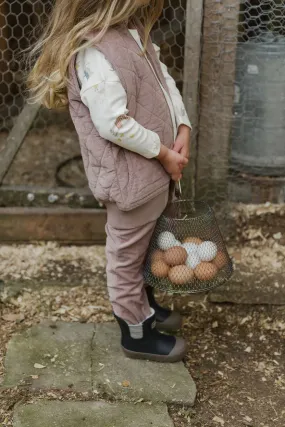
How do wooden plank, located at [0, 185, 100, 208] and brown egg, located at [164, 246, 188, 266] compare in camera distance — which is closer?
brown egg, located at [164, 246, 188, 266]

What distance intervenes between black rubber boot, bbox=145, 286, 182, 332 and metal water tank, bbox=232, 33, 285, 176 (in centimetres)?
76

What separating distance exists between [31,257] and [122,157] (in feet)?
3.42

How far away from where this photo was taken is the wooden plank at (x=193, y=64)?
2.53 metres

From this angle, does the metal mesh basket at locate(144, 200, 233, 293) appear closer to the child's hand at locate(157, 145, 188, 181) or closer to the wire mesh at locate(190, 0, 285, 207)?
the child's hand at locate(157, 145, 188, 181)

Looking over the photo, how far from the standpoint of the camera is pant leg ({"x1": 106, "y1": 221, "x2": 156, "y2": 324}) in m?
2.09

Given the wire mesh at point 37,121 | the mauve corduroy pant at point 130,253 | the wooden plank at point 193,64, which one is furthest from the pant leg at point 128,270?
the wire mesh at point 37,121

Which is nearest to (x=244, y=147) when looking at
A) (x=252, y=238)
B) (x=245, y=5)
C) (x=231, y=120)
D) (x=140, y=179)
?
(x=231, y=120)

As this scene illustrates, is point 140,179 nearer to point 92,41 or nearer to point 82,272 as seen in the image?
point 92,41

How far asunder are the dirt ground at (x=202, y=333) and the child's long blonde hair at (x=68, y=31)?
91 centimetres

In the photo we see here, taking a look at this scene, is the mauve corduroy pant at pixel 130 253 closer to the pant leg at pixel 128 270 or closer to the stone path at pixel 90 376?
the pant leg at pixel 128 270

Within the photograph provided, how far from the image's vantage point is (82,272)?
2.76m

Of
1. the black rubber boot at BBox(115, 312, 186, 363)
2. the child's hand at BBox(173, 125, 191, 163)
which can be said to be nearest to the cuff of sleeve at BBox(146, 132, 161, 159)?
the child's hand at BBox(173, 125, 191, 163)

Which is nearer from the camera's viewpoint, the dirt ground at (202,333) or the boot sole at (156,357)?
the dirt ground at (202,333)

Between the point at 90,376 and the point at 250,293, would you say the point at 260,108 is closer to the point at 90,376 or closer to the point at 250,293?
the point at 250,293
